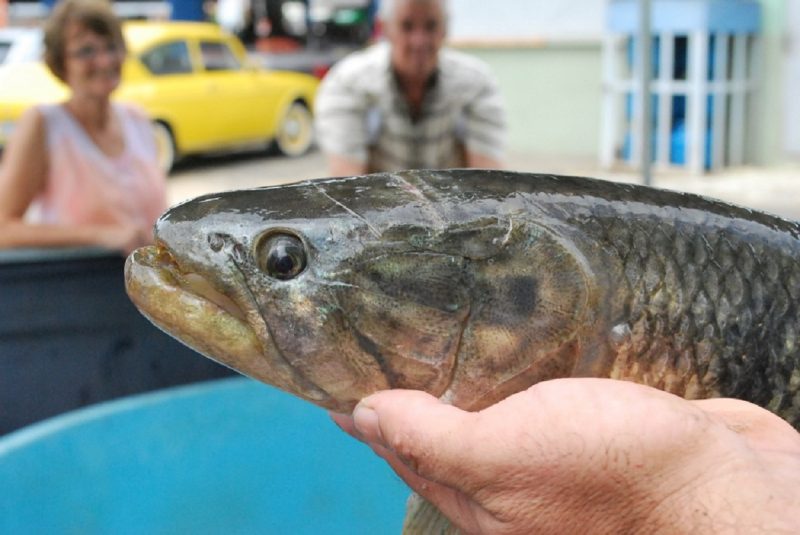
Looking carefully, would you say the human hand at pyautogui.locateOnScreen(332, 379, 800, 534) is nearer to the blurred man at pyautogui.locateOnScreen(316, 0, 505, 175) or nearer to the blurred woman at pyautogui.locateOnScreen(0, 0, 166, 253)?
the blurred woman at pyautogui.locateOnScreen(0, 0, 166, 253)

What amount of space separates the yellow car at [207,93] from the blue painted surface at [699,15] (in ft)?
15.0

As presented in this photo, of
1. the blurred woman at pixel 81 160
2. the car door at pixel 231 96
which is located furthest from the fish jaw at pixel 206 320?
the car door at pixel 231 96

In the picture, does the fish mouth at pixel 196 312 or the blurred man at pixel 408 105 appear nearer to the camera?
the fish mouth at pixel 196 312

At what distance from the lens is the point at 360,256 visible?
4.26 ft

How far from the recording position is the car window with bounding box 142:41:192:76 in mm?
10195

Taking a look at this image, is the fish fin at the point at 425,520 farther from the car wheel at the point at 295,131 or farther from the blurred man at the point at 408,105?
the car wheel at the point at 295,131

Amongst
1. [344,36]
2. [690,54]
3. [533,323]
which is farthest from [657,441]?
[344,36]

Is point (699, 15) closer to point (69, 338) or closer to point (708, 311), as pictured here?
point (69, 338)

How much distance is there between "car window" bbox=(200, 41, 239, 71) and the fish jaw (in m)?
10.2

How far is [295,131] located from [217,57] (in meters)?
1.68

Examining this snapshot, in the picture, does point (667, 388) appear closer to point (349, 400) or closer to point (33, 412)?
point (349, 400)

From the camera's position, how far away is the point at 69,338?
3.06 meters

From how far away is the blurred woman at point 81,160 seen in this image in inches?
121

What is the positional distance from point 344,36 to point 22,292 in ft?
54.6
